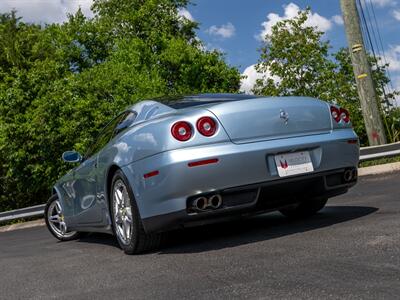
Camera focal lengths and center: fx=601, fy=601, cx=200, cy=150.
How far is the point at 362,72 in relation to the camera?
433 inches

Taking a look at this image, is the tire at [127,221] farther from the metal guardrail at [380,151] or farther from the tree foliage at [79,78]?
the tree foliage at [79,78]

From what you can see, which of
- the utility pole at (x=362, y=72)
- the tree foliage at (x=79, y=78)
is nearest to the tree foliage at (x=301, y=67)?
the tree foliage at (x=79, y=78)

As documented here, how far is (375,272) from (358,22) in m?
8.66

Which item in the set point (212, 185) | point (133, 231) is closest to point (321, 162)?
point (212, 185)

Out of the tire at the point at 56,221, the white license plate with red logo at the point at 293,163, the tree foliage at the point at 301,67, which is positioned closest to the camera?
the white license plate with red logo at the point at 293,163

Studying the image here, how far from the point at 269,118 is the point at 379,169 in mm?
5457

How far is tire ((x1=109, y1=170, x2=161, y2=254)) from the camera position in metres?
4.69

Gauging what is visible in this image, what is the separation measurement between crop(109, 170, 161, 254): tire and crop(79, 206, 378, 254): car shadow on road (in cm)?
16

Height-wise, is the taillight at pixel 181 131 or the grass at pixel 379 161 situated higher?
the taillight at pixel 181 131

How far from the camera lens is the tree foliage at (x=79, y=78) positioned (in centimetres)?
1442

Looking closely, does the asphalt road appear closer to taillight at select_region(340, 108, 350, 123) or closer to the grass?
taillight at select_region(340, 108, 350, 123)

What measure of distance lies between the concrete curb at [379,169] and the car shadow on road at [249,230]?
350cm

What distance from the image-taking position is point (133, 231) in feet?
15.5

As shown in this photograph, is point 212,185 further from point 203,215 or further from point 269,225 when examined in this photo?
point 269,225
